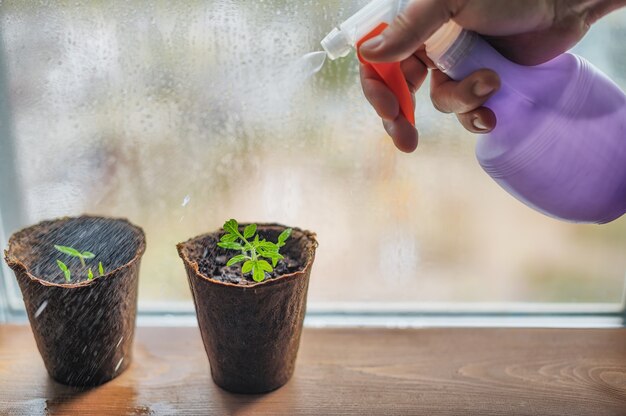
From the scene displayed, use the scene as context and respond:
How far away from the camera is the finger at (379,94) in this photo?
0.78 metres

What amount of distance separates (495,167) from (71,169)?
25.0 inches

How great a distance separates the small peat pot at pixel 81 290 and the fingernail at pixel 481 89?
0.48m

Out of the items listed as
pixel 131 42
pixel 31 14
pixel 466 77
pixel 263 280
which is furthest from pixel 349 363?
pixel 31 14

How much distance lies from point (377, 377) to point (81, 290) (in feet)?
1.35

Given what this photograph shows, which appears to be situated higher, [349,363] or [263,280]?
[263,280]

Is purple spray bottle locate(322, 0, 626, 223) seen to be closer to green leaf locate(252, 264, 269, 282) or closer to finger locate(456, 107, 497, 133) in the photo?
finger locate(456, 107, 497, 133)

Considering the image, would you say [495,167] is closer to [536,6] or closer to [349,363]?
[536,6]

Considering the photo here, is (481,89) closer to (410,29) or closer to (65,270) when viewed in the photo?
(410,29)

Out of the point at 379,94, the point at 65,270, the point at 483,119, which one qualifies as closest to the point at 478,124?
the point at 483,119

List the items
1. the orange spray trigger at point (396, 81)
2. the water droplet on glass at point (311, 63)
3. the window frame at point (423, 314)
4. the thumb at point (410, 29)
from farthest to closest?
1. the window frame at point (423, 314)
2. the water droplet on glass at point (311, 63)
3. the orange spray trigger at point (396, 81)
4. the thumb at point (410, 29)

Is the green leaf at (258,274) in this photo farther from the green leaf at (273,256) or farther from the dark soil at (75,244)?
the dark soil at (75,244)

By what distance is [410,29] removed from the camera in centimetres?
62

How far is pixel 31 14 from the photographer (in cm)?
90

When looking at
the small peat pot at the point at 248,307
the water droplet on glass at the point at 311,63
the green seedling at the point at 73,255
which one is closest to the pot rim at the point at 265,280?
the small peat pot at the point at 248,307
